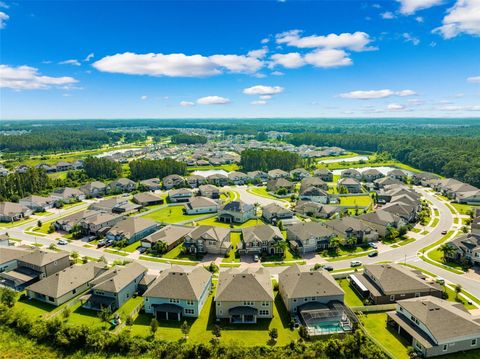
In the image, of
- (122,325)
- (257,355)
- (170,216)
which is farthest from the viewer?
(170,216)

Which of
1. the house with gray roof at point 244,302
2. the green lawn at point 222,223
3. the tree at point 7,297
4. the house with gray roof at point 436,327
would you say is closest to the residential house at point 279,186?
the green lawn at point 222,223

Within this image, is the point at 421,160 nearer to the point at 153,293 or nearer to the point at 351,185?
the point at 351,185

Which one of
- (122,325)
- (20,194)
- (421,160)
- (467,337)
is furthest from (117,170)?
(421,160)

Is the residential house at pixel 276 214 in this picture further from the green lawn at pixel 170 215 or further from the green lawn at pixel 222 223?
the green lawn at pixel 170 215

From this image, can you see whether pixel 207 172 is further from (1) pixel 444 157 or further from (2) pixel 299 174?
(1) pixel 444 157

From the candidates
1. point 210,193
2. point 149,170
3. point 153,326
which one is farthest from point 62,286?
point 149,170
